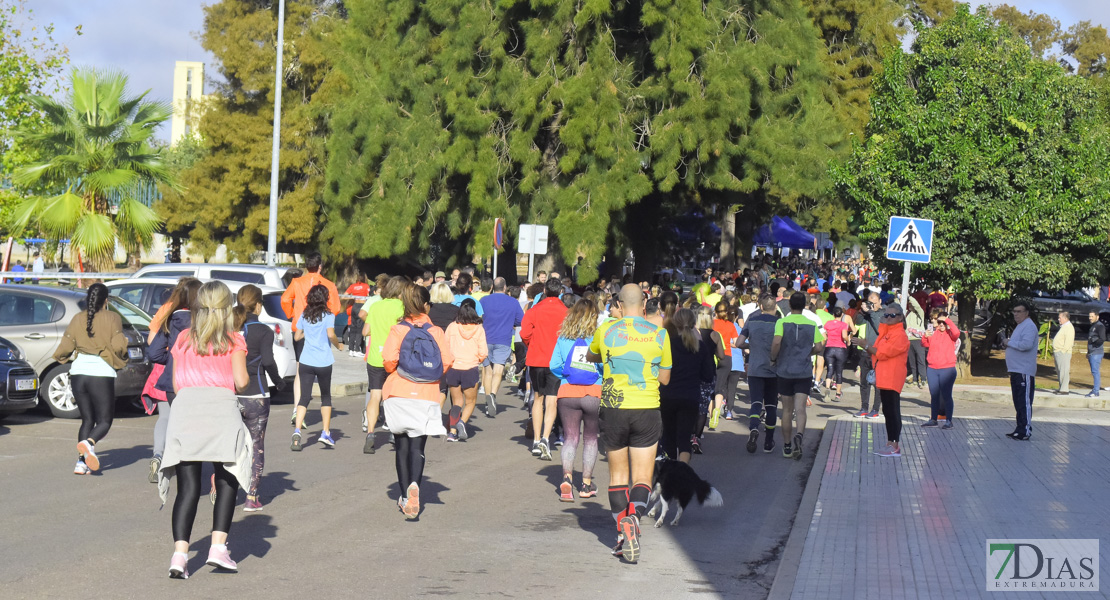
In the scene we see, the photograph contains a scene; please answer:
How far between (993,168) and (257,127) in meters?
25.5

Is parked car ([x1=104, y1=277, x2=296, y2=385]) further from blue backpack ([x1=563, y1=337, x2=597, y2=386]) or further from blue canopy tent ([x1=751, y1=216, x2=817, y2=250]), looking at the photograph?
blue canopy tent ([x1=751, y1=216, x2=817, y2=250])

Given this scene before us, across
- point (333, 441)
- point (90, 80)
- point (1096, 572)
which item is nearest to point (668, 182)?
point (90, 80)

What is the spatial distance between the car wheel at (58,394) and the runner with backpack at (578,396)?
22.4 ft

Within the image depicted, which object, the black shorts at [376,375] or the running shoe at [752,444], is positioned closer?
the black shorts at [376,375]

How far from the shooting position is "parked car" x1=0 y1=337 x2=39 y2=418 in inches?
496

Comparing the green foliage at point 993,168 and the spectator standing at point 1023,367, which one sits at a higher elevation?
the green foliage at point 993,168

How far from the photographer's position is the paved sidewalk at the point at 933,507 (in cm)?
707

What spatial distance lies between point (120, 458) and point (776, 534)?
639 centimetres

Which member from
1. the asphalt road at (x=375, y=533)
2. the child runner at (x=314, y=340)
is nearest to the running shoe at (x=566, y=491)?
the asphalt road at (x=375, y=533)

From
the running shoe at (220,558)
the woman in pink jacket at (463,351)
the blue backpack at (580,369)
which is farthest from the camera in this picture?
the woman in pink jacket at (463,351)

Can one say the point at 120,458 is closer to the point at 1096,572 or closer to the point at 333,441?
the point at 333,441

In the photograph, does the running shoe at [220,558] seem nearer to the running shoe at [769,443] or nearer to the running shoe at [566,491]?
the running shoe at [566,491]

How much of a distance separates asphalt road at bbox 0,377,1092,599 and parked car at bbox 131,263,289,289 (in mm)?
6516

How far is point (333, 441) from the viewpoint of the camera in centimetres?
1236
